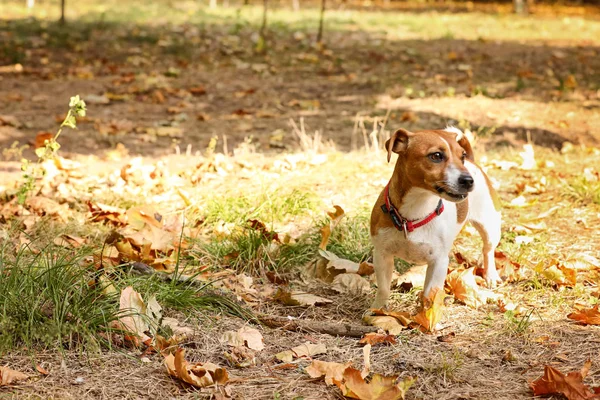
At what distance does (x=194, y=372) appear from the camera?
276 centimetres

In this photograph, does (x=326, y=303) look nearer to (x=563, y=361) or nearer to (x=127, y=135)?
(x=563, y=361)

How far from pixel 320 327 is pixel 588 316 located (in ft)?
3.94

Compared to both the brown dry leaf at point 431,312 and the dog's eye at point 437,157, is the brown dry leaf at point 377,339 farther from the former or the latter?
the dog's eye at point 437,157

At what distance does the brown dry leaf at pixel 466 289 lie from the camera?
3.68m

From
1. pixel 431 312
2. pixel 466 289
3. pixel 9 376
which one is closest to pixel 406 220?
pixel 431 312

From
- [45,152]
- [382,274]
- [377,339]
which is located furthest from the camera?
[45,152]

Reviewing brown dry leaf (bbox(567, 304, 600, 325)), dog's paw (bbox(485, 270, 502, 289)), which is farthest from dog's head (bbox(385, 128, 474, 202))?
dog's paw (bbox(485, 270, 502, 289))

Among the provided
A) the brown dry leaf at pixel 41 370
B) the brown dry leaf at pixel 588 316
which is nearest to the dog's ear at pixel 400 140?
the brown dry leaf at pixel 588 316

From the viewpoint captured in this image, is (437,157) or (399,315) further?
(399,315)

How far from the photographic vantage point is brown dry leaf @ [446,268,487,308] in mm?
3676

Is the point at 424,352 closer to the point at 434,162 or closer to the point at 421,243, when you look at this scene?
the point at 421,243

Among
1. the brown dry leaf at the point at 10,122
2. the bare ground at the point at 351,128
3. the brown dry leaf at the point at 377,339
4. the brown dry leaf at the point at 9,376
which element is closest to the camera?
the brown dry leaf at the point at 9,376

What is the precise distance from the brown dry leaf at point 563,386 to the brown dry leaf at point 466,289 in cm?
97

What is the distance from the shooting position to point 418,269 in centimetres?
402
